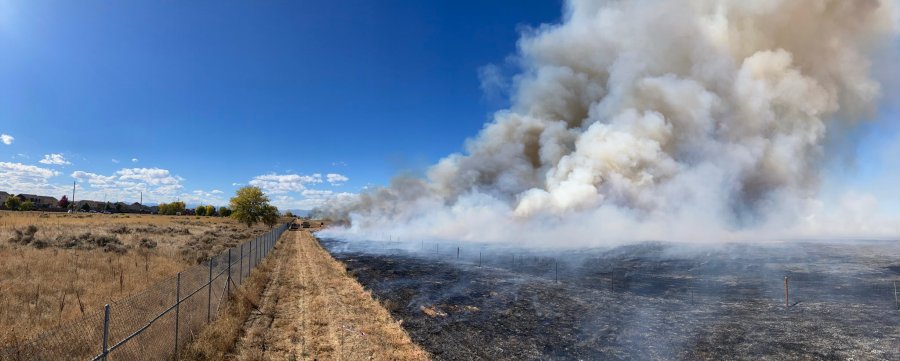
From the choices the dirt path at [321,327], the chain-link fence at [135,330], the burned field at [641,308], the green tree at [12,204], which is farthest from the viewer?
the green tree at [12,204]

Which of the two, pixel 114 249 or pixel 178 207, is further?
pixel 178 207

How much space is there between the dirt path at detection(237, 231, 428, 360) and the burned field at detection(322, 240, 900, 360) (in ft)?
2.81

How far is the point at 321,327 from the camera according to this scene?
42.2 feet

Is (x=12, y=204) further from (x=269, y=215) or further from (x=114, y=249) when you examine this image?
(x=114, y=249)

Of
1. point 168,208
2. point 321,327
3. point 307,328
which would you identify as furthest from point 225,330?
point 168,208

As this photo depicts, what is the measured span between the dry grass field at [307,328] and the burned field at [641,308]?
2.93ft

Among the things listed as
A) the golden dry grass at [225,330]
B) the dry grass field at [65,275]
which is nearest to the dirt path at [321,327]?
the golden dry grass at [225,330]

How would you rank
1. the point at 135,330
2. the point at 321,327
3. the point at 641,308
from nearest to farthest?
1. the point at 135,330
2. the point at 321,327
3. the point at 641,308

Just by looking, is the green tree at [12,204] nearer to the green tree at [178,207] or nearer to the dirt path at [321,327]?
the green tree at [178,207]

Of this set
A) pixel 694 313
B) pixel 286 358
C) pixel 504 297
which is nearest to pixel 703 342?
pixel 694 313

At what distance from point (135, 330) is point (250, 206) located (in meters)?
66.2

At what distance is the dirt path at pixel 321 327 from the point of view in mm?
10616

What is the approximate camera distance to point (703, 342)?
507 inches

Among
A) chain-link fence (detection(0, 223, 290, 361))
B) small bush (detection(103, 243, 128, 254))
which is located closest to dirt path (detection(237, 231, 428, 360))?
chain-link fence (detection(0, 223, 290, 361))
